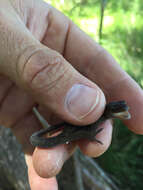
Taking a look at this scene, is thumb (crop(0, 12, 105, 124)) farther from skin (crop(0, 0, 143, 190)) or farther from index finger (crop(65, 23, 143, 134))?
index finger (crop(65, 23, 143, 134))

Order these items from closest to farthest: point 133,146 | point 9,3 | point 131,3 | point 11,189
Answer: point 9,3 → point 11,189 → point 133,146 → point 131,3

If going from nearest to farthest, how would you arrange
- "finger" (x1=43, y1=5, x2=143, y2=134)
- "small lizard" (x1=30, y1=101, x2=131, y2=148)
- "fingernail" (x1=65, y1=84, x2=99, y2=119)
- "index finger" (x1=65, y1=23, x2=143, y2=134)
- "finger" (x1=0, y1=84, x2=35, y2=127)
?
"fingernail" (x1=65, y1=84, x2=99, y2=119), "small lizard" (x1=30, y1=101, x2=131, y2=148), "index finger" (x1=65, y1=23, x2=143, y2=134), "finger" (x1=43, y1=5, x2=143, y2=134), "finger" (x1=0, y1=84, x2=35, y2=127)

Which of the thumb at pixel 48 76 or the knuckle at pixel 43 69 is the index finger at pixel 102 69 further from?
the knuckle at pixel 43 69

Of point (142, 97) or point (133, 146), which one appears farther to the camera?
point (133, 146)

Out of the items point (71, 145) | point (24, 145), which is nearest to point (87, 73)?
point (71, 145)

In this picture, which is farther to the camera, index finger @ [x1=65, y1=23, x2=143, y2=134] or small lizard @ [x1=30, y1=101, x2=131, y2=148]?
index finger @ [x1=65, y1=23, x2=143, y2=134]

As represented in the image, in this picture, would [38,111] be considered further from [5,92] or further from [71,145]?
[71,145]

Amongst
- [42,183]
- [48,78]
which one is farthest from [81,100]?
[42,183]

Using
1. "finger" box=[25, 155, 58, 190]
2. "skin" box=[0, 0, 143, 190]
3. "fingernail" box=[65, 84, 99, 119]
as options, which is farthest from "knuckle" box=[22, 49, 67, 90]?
"finger" box=[25, 155, 58, 190]
